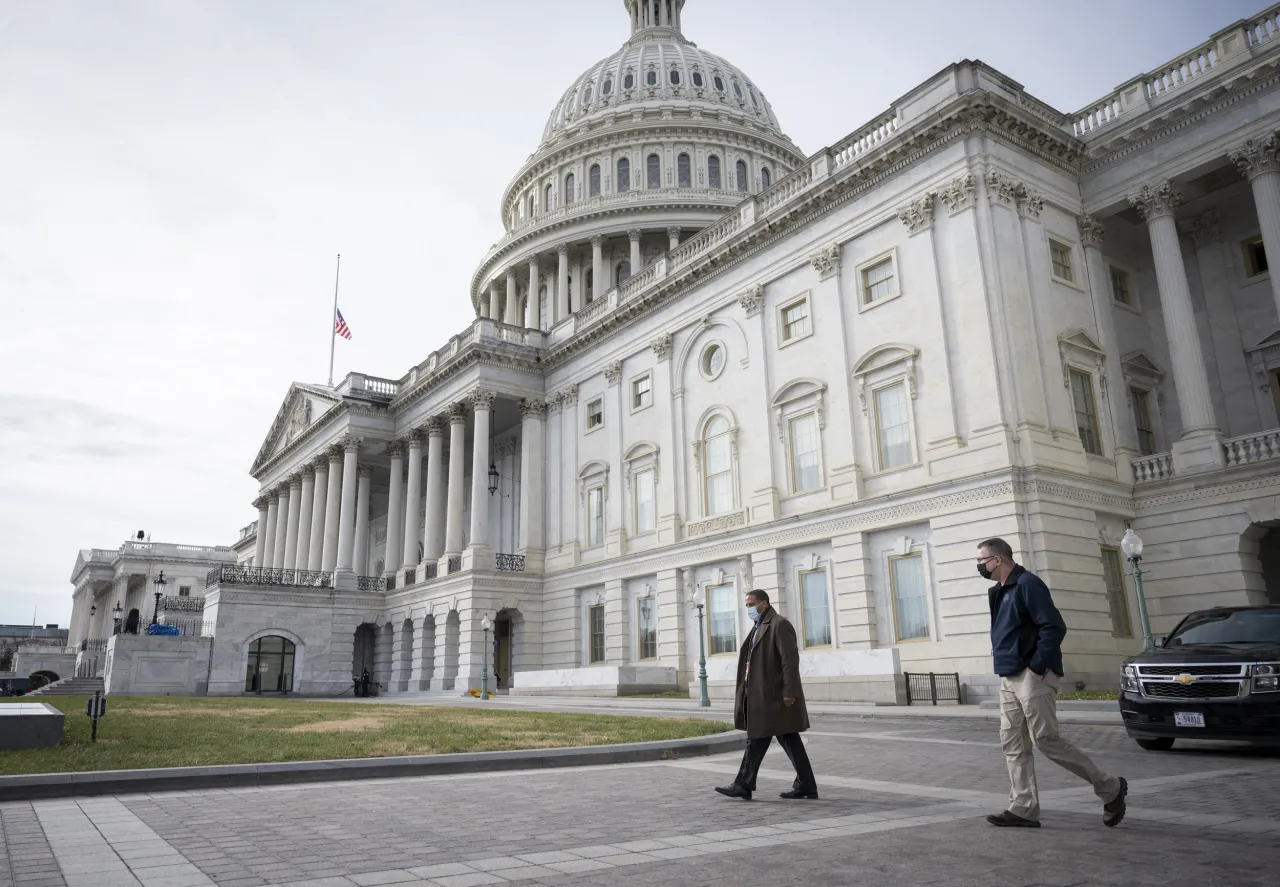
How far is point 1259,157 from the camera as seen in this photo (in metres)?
28.0

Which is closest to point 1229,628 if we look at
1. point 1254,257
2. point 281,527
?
point 1254,257

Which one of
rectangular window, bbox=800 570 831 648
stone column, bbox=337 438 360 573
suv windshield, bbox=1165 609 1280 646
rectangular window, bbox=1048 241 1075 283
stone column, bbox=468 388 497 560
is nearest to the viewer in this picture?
suv windshield, bbox=1165 609 1280 646

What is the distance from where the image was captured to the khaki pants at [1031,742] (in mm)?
7344

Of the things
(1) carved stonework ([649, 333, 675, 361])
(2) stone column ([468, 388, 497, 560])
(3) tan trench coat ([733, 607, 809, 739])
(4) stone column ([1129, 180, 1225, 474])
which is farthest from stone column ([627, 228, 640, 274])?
(3) tan trench coat ([733, 607, 809, 739])

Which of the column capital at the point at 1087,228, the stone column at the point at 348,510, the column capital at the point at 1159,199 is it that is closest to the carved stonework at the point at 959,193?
the column capital at the point at 1087,228

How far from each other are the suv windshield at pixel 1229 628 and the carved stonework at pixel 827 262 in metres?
21.6

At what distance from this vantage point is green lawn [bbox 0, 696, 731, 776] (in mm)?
11633

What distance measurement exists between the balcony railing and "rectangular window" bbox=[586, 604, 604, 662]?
696 inches

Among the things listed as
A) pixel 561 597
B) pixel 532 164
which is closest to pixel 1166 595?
pixel 561 597

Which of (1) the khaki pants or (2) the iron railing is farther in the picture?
(2) the iron railing

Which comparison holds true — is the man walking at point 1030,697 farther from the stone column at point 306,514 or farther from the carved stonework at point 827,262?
the stone column at point 306,514

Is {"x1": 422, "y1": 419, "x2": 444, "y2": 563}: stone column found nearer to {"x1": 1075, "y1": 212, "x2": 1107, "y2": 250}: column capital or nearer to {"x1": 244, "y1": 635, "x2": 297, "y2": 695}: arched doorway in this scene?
{"x1": 244, "y1": 635, "x2": 297, "y2": 695}: arched doorway

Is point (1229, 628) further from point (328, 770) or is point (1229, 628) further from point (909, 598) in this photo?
point (909, 598)

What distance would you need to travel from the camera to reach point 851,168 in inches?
1304
